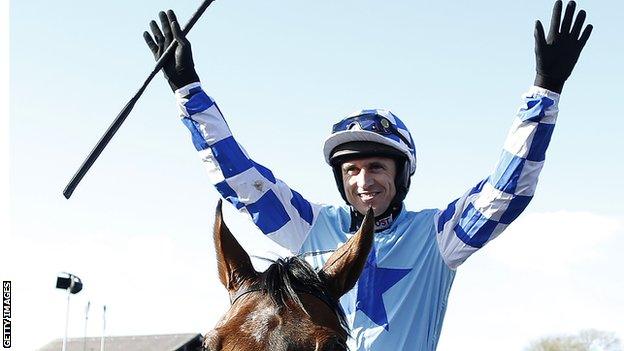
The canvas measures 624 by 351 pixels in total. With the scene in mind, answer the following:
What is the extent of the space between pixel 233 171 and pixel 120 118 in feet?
1.81

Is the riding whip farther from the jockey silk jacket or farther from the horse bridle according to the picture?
the horse bridle

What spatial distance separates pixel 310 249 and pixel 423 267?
1.75 ft

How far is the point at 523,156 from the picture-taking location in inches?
132

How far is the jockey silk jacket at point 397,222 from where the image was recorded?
3.40 meters

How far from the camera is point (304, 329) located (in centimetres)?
252

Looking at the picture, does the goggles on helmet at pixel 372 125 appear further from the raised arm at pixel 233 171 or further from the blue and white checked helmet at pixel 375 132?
the raised arm at pixel 233 171

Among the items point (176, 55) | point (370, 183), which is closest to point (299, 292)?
point (370, 183)

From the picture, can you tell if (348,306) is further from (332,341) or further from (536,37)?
(536,37)

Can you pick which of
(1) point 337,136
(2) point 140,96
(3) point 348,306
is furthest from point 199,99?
(3) point 348,306

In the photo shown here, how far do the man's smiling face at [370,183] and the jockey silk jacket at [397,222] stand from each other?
0.36 ft

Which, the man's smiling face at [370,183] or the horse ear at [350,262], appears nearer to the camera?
the horse ear at [350,262]

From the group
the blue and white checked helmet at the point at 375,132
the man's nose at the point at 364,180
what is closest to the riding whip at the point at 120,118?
the blue and white checked helmet at the point at 375,132

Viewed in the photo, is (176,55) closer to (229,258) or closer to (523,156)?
(229,258)

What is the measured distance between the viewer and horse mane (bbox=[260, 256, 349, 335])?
2693 millimetres
